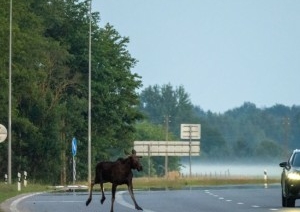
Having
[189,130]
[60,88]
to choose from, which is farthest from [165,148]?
[60,88]

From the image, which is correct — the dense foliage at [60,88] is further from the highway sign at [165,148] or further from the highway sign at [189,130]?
the highway sign at [165,148]

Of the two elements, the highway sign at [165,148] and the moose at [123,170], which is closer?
the moose at [123,170]

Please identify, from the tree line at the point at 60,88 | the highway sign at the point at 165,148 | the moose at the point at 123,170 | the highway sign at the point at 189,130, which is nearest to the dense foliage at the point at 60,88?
the tree line at the point at 60,88

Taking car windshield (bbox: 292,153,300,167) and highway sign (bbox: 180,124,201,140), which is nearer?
car windshield (bbox: 292,153,300,167)

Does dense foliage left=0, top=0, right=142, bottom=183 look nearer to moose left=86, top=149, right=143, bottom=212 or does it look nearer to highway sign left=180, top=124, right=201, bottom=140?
highway sign left=180, top=124, right=201, bottom=140

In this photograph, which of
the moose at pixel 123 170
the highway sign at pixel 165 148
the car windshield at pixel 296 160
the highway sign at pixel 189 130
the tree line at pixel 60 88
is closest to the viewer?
the moose at pixel 123 170

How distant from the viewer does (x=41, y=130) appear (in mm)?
85250

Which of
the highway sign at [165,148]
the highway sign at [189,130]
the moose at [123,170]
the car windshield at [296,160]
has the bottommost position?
the moose at [123,170]

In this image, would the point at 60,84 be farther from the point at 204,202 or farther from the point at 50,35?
the point at 204,202

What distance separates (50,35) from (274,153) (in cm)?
10763

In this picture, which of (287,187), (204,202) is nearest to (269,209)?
(287,187)

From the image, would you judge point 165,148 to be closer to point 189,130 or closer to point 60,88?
point 189,130

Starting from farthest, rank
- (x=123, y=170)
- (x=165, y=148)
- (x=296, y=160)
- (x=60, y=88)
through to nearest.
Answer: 1. (x=165, y=148)
2. (x=60, y=88)
3. (x=296, y=160)
4. (x=123, y=170)

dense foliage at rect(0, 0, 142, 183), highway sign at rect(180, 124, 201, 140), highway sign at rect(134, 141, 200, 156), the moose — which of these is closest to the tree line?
dense foliage at rect(0, 0, 142, 183)
